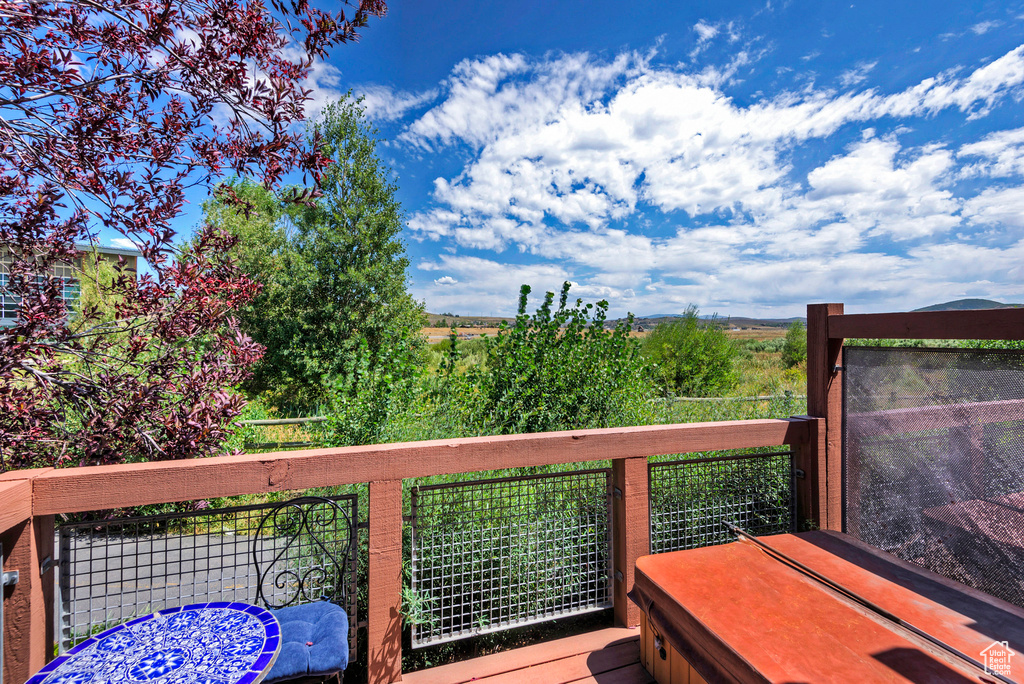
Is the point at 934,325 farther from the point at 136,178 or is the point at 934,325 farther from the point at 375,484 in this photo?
the point at 136,178

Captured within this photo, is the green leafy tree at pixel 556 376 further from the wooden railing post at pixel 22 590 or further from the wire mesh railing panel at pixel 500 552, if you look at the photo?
the wooden railing post at pixel 22 590

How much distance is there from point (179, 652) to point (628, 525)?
153 centimetres

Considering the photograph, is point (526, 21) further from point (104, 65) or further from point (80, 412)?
point (80, 412)

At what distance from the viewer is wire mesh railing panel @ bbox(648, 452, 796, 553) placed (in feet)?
6.57

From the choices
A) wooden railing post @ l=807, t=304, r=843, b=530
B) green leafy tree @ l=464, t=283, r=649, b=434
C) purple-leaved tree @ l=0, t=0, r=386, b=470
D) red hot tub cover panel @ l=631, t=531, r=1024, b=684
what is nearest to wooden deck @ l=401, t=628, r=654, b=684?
red hot tub cover panel @ l=631, t=531, r=1024, b=684

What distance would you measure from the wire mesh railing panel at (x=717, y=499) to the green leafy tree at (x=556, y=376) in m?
1.77

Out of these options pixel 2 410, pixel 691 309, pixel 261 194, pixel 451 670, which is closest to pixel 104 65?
pixel 2 410

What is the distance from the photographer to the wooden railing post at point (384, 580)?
1.51 metres

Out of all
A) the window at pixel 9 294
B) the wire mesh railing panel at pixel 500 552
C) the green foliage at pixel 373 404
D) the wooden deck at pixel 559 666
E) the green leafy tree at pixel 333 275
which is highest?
the green leafy tree at pixel 333 275

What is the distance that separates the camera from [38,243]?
7.22 ft

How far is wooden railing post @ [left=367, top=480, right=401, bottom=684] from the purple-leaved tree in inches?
46.3

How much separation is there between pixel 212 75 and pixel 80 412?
1.84 metres

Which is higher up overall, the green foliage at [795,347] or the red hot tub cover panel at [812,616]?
the green foliage at [795,347]

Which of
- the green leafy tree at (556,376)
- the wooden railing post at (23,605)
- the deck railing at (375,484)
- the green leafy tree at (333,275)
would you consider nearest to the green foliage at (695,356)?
the green leafy tree at (556,376)
